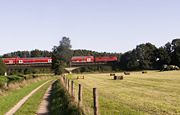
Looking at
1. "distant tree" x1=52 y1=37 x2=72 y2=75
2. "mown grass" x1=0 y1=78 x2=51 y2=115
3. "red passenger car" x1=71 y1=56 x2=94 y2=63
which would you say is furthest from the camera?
"red passenger car" x1=71 y1=56 x2=94 y2=63

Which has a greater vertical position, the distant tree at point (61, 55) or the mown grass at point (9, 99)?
the distant tree at point (61, 55)

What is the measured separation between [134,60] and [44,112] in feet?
493

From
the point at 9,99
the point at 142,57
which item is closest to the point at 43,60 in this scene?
the point at 142,57

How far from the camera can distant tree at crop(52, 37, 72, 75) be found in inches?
5359

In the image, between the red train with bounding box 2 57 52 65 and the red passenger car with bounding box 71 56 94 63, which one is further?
the red passenger car with bounding box 71 56 94 63

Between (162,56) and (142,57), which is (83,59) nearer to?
(142,57)

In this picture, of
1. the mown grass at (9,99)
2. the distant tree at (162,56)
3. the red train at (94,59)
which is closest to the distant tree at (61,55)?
the red train at (94,59)

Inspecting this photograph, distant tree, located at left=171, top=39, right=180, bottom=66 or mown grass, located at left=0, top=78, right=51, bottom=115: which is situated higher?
distant tree, located at left=171, top=39, right=180, bottom=66

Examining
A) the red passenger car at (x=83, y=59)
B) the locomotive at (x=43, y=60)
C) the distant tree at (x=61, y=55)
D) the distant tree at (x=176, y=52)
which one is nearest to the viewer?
the distant tree at (x=61, y=55)

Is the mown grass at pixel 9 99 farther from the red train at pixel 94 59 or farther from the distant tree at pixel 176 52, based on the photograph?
the red train at pixel 94 59

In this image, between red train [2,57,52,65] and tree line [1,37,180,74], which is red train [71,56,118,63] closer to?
tree line [1,37,180,74]

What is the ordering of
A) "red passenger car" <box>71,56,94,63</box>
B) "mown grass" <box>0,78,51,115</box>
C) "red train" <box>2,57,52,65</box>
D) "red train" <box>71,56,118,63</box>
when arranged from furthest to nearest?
"red passenger car" <box>71,56,94,63</box>
"red train" <box>71,56,118,63</box>
"red train" <box>2,57,52,65</box>
"mown grass" <box>0,78,51,115</box>

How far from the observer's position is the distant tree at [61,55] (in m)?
136

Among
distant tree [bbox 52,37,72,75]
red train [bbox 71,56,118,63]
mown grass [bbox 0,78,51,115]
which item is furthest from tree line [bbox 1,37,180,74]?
mown grass [bbox 0,78,51,115]
